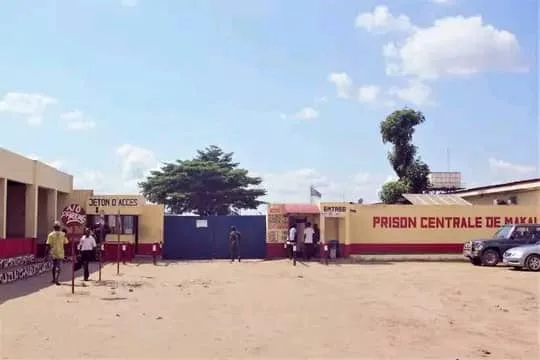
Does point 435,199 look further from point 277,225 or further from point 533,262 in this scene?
point 533,262

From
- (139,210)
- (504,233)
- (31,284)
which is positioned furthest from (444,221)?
(31,284)

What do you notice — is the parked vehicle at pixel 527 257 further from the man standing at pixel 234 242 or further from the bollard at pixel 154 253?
the bollard at pixel 154 253

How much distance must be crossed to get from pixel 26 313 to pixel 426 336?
732cm

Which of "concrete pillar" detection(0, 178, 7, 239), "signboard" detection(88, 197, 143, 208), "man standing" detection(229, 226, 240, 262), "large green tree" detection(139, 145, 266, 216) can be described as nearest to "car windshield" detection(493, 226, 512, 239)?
"man standing" detection(229, 226, 240, 262)

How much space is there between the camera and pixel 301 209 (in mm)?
32750

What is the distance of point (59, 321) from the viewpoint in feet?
40.7

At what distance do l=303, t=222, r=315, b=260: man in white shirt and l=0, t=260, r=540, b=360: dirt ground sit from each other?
8.54 meters

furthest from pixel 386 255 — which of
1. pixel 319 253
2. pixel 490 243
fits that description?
pixel 490 243

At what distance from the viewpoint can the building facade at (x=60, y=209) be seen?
27.5 meters

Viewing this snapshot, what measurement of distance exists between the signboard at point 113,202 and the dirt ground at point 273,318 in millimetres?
10594

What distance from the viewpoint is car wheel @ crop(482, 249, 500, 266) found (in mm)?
28453

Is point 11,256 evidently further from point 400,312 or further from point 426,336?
point 426,336

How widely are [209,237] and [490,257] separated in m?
12.8

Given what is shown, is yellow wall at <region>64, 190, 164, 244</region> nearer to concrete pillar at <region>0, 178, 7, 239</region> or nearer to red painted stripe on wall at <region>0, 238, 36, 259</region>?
red painted stripe on wall at <region>0, 238, 36, 259</region>
